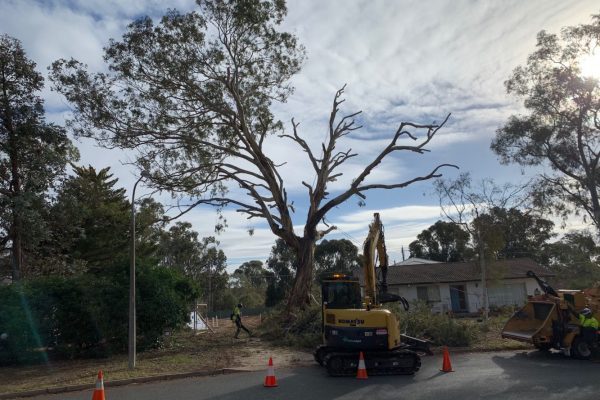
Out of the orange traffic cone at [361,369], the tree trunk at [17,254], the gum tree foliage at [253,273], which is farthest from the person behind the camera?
the gum tree foliage at [253,273]

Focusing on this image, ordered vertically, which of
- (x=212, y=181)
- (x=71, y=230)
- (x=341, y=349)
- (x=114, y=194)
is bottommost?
(x=341, y=349)

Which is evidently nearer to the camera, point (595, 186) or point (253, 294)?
point (595, 186)

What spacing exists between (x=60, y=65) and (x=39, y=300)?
11381 millimetres

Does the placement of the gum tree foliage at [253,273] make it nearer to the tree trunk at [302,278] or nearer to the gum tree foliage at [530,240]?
the gum tree foliage at [530,240]

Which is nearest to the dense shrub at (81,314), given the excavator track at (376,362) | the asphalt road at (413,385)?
the asphalt road at (413,385)

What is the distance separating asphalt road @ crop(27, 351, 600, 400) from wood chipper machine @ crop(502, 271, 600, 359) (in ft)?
2.27

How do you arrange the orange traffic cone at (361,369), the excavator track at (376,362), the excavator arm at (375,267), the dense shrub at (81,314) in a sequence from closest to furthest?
the orange traffic cone at (361,369), the excavator track at (376,362), the excavator arm at (375,267), the dense shrub at (81,314)

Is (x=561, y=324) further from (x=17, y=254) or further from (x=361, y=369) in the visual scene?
(x=17, y=254)

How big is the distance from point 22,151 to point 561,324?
21.4m

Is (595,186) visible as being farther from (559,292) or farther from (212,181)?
(212,181)

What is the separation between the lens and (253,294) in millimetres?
72500

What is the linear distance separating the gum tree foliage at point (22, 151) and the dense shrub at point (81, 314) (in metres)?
4.40

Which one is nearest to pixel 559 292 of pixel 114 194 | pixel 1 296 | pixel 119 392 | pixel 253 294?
pixel 119 392

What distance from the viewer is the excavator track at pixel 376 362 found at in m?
12.2
